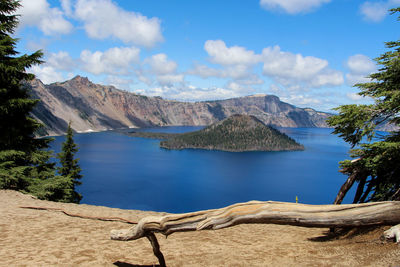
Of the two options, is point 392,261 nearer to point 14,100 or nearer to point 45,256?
point 45,256

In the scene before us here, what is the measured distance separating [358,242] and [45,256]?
9.17 metres

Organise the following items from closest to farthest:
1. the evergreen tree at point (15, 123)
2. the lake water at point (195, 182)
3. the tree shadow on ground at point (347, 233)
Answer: the tree shadow on ground at point (347, 233) → the evergreen tree at point (15, 123) → the lake water at point (195, 182)

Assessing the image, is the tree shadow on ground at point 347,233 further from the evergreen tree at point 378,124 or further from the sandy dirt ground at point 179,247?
the evergreen tree at point 378,124

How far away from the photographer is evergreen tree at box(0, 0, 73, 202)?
18936mm

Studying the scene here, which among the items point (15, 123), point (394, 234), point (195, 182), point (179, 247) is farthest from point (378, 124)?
point (195, 182)

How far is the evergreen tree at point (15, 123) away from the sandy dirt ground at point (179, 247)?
5.66 metres

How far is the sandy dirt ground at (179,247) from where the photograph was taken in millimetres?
7401

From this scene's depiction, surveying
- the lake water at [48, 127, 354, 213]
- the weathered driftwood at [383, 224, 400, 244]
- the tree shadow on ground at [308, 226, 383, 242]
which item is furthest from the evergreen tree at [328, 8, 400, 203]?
the lake water at [48, 127, 354, 213]

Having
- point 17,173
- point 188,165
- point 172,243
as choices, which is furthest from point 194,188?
point 172,243

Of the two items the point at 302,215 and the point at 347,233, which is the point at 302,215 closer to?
the point at 302,215

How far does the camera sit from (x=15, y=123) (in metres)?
19.6

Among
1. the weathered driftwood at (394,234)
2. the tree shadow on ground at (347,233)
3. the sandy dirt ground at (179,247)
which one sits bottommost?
the sandy dirt ground at (179,247)

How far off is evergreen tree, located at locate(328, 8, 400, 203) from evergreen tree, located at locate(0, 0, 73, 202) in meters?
19.2

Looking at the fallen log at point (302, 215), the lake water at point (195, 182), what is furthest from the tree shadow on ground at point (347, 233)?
the lake water at point (195, 182)
